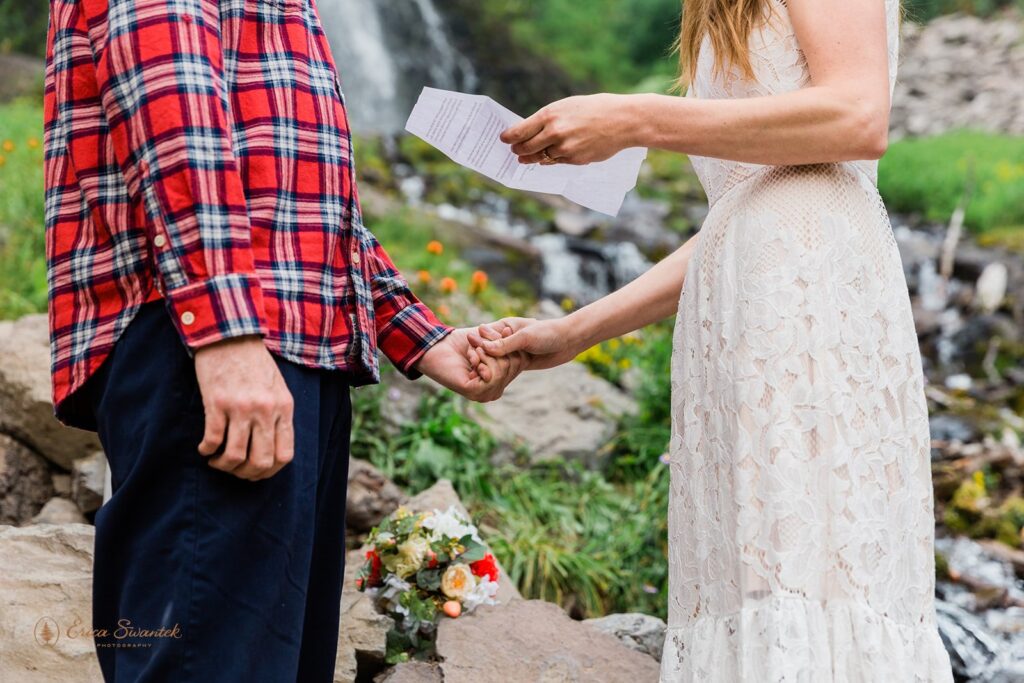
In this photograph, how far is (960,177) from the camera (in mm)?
9281

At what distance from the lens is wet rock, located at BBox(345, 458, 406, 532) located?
3.16 meters

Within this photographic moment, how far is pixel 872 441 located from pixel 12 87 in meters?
6.73

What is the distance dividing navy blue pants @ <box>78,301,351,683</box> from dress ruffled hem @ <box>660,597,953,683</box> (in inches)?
24.6

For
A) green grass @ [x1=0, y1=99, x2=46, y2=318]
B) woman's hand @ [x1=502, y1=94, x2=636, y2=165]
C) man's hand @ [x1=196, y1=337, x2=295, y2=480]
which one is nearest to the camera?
man's hand @ [x1=196, y1=337, x2=295, y2=480]

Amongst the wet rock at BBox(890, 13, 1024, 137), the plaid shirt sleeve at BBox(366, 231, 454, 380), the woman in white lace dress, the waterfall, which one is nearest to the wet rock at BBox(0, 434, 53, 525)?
the plaid shirt sleeve at BBox(366, 231, 454, 380)

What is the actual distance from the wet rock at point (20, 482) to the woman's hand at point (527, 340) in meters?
1.92

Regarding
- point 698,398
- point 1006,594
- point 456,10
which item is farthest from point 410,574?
point 456,10

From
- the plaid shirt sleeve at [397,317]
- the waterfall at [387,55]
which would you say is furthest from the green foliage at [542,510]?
the waterfall at [387,55]

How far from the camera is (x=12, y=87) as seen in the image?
261 inches

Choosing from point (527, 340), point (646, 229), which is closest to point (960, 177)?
point (646, 229)

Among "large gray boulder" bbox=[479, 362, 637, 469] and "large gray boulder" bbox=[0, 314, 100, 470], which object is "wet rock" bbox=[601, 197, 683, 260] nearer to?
"large gray boulder" bbox=[479, 362, 637, 469]

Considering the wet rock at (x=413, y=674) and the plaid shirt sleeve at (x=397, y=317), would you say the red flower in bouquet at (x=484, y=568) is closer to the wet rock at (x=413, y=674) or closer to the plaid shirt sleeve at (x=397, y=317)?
the wet rock at (x=413, y=674)

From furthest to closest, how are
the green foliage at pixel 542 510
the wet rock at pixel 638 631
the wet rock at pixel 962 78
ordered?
the wet rock at pixel 962 78 → the green foliage at pixel 542 510 → the wet rock at pixel 638 631

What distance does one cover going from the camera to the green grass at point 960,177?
8.76 meters
